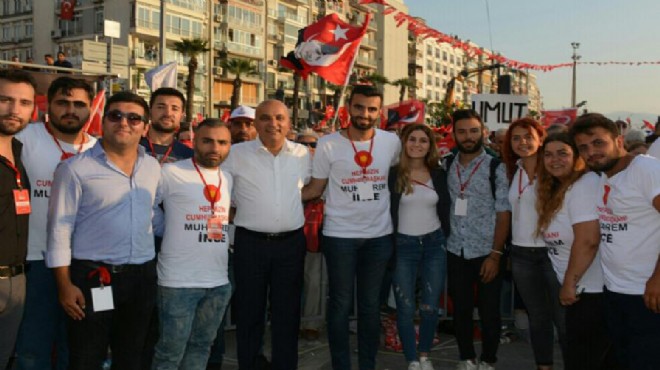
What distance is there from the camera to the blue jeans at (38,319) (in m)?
3.80

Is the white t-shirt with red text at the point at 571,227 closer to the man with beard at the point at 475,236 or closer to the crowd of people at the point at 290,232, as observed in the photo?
the crowd of people at the point at 290,232

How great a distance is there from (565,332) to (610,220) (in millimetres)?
1047

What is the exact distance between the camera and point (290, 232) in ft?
15.4

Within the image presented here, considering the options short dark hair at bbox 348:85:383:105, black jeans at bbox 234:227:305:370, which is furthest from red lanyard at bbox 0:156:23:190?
short dark hair at bbox 348:85:383:105

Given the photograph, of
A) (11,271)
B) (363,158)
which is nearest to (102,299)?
(11,271)

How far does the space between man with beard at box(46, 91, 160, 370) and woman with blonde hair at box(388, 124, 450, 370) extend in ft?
6.93

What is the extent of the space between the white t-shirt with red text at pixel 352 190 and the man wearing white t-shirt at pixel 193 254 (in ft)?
3.30

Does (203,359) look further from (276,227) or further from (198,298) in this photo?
(276,227)

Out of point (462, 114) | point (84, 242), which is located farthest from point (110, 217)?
point (462, 114)

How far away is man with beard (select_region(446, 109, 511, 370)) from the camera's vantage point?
4973 millimetres

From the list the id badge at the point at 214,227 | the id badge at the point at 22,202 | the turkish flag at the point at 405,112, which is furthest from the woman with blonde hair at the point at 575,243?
the turkish flag at the point at 405,112

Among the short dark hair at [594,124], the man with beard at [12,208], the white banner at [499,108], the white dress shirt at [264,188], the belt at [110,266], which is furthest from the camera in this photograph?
the white banner at [499,108]

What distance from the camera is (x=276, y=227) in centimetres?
460

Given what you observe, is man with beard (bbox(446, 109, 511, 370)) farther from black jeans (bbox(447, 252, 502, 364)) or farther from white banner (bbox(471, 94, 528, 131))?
white banner (bbox(471, 94, 528, 131))
